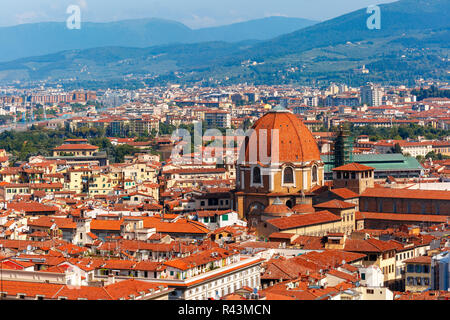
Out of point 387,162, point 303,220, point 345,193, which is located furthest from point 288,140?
point 387,162

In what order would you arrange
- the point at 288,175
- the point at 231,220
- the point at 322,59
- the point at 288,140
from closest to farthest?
the point at 231,220, the point at 288,175, the point at 288,140, the point at 322,59

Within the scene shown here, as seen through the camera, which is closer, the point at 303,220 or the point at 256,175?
the point at 303,220

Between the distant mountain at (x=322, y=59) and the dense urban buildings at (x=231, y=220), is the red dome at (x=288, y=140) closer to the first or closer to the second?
the dense urban buildings at (x=231, y=220)

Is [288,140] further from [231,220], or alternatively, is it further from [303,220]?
[303,220]

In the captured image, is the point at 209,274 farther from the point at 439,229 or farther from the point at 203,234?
the point at 439,229

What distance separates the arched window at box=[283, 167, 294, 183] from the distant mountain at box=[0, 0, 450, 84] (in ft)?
256

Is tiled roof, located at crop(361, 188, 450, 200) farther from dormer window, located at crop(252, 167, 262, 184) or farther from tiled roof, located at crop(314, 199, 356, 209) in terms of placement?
dormer window, located at crop(252, 167, 262, 184)

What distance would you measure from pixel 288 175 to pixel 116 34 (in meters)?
76.6

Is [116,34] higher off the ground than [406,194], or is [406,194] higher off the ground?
[116,34]

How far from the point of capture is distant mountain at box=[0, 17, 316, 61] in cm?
6506

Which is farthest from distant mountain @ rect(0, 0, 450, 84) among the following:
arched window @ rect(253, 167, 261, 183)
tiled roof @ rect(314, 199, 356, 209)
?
tiled roof @ rect(314, 199, 356, 209)

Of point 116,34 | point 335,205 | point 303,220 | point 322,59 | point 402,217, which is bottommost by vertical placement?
point 402,217

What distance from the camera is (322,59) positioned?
125312mm
